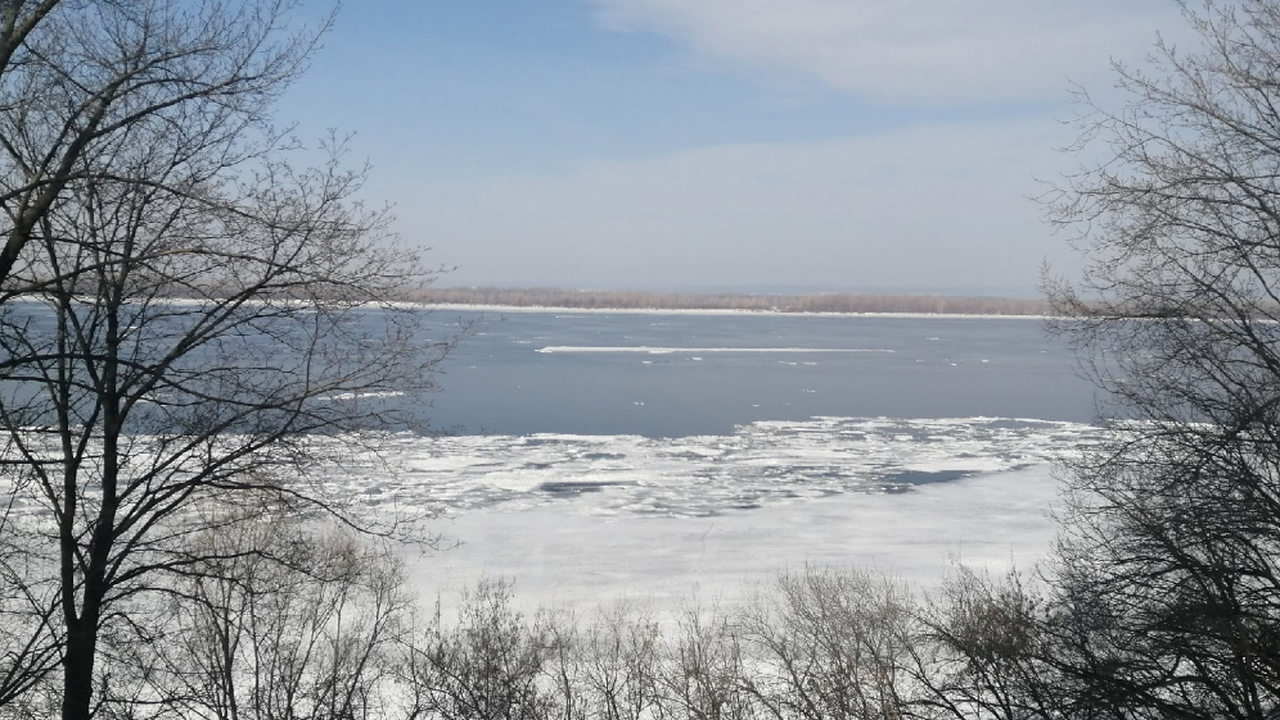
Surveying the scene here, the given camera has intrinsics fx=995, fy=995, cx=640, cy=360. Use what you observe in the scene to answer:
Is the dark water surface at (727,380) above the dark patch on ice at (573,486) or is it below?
above

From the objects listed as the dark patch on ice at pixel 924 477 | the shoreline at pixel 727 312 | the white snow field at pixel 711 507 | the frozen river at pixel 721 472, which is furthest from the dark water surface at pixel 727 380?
the shoreline at pixel 727 312

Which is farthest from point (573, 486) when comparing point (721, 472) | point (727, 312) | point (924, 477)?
point (727, 312)

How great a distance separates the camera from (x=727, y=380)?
39938 mm

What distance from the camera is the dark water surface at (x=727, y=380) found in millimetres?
29016

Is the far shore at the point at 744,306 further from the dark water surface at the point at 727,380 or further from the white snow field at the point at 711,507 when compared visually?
the white snow field at the point at 711,507

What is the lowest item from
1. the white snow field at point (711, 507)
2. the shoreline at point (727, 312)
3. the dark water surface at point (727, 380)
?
the white snow field at point (711, 507)

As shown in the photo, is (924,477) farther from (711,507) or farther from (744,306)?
(744,306)

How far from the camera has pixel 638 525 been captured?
700 inches

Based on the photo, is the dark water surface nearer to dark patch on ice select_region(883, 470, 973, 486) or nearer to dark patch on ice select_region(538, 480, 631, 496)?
dark patch on ice select_region(538, 480, 631, 496)

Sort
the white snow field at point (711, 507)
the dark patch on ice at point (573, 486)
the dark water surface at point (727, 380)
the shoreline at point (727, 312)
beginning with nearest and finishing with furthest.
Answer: the white snow field at point (711, 507), the dark patch on ice at point (573, 486), the dark water surface at point (727, 380), the shoreline at point (727, 312)

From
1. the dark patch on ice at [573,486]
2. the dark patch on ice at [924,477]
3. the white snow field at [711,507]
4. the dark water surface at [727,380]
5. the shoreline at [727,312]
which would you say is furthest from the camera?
the shoreline at [727,312]

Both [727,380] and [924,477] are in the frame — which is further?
[727,380]

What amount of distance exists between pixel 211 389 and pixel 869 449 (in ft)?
66.3

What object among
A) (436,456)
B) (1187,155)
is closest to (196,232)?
(1187,155)
